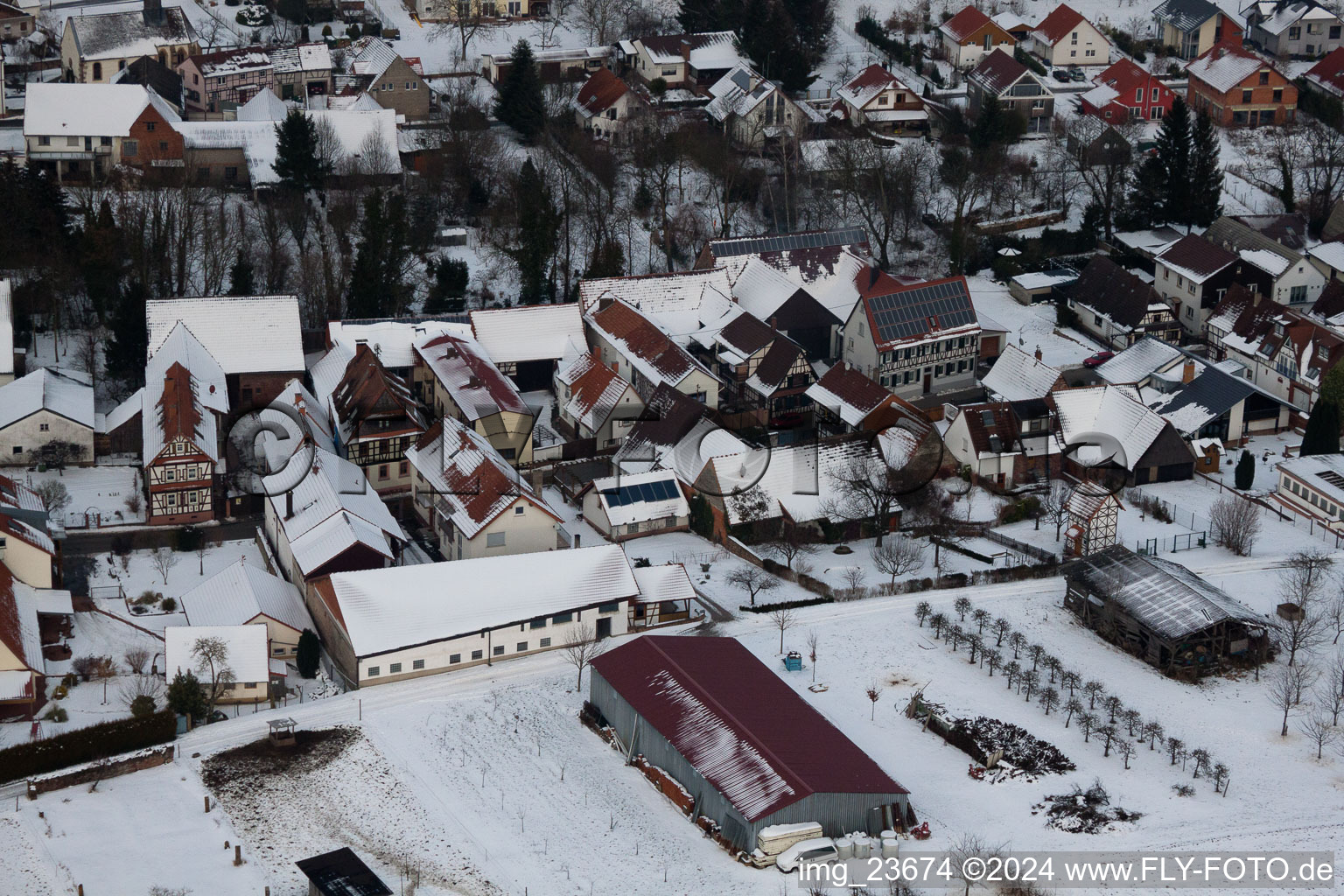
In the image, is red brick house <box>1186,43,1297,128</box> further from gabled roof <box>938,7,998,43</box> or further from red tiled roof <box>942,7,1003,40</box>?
gabled roof <box>938,7,998,43</box>

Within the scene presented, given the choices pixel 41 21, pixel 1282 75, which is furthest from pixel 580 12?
pixel 1282 75

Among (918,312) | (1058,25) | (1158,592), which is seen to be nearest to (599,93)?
(918,312)

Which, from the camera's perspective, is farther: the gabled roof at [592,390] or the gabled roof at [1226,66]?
the gabled roof at [1226,66]

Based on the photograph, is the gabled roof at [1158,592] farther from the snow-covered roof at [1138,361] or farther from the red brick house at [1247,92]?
the red brick house at [1247,92]

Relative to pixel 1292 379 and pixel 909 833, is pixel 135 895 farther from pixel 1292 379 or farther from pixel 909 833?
pixel 1292 379

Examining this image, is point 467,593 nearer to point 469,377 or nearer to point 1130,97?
point 469,377

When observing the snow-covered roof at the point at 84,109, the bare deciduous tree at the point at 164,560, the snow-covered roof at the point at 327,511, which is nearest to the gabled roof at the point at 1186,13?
the snow-covered roof at the point at 84,109

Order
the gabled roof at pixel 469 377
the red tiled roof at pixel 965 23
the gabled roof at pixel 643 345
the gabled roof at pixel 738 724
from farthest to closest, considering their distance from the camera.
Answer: the red tiled roof at pixel 965 23, the gabled roof at pixel 643 345, the gabled roof at pixel 469 377, the gabled roof at pixel 738 724
